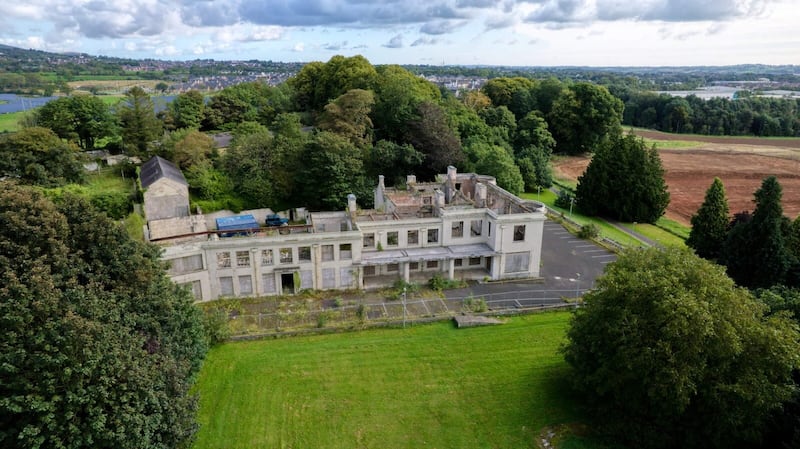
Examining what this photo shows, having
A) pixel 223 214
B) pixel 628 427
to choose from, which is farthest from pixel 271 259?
pixel 628 427

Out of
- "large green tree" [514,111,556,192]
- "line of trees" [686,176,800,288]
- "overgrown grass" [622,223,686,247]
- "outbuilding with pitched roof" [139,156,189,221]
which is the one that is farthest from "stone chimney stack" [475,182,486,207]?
"outbuilding with pitched roof" [139,156,189,221]

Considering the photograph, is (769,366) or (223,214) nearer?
(769,366)

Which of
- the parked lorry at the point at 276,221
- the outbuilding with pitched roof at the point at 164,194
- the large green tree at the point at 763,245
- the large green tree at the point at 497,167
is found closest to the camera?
the large green tree at the point at 763,245

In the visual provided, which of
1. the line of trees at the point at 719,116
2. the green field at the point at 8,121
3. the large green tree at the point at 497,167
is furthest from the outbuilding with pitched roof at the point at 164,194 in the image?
the line of trees at the point at 719,116

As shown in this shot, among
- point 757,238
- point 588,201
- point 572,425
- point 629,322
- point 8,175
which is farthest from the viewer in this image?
point 588,201

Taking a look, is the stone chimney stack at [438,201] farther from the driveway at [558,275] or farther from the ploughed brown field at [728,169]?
the ploughed brown field at [728,169]

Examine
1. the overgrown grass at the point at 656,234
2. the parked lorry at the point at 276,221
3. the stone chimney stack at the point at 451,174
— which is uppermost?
the stone chimney stack at the point at 451,174

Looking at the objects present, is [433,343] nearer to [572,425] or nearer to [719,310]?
[572,425]
